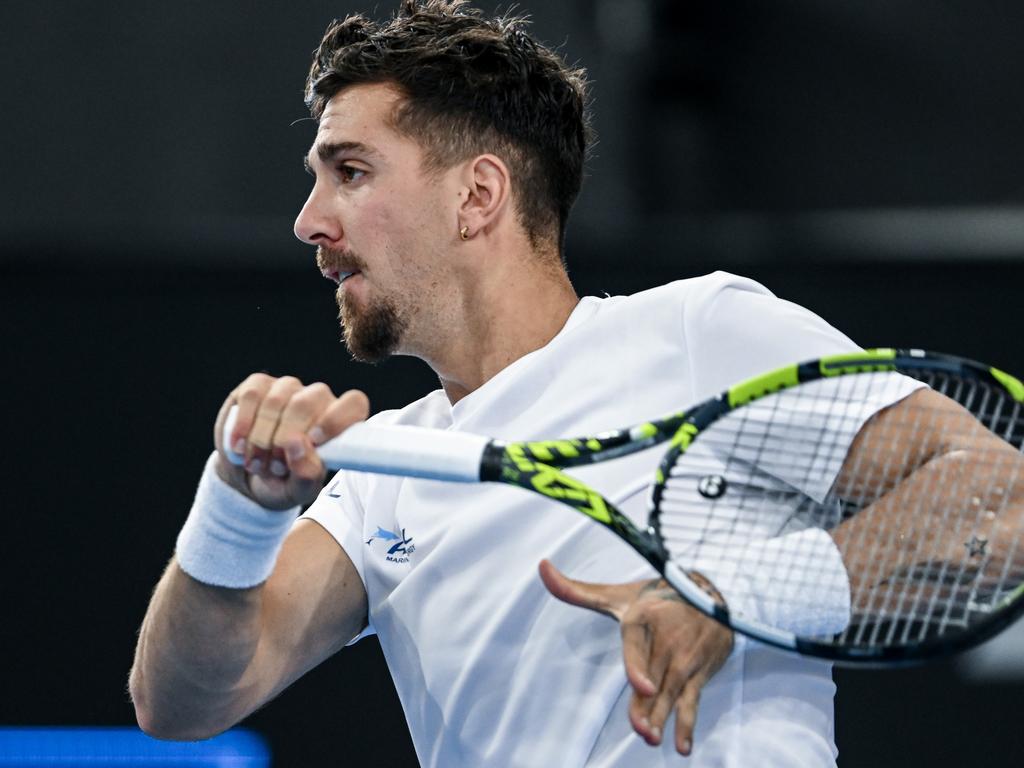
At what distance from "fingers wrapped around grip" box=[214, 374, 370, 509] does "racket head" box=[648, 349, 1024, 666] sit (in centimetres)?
36

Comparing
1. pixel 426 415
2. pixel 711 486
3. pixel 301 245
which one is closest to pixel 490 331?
pixel 426 415

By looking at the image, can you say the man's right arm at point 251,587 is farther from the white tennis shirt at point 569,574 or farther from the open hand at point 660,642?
the open hand at point 660,642

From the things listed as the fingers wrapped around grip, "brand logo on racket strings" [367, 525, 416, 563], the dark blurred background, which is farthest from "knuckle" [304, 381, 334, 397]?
the dark blurred background

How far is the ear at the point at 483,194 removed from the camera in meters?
2.20

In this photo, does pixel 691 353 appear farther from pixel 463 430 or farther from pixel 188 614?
pixel 188 614

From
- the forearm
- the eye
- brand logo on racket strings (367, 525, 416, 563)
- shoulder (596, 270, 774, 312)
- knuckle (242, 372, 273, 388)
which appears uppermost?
the eye

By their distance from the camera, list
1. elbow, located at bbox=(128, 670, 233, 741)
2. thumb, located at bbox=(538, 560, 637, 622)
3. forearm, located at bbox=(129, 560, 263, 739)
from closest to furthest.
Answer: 1. thumb, located at bbox=(538, 560, 637, 622)
2. forearm, located at bbox=(129, 560, 263, 739)
3. elbow, located at bbox=(128, 670, 233, 741)

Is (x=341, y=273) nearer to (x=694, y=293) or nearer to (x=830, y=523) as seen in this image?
(x=694, y=293)

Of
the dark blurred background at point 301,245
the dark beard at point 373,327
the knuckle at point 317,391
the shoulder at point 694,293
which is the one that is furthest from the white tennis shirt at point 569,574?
the dark blurred background at point 301,245

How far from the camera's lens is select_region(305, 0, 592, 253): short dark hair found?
2229 mm

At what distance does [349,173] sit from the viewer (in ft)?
7.13

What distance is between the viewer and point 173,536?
127 inches

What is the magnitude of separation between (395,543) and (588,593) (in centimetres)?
42

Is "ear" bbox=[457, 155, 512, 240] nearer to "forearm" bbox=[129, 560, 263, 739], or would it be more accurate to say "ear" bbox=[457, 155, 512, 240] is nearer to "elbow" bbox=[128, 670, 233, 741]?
"forearm" bbox=[129, 560, 263, 739]
